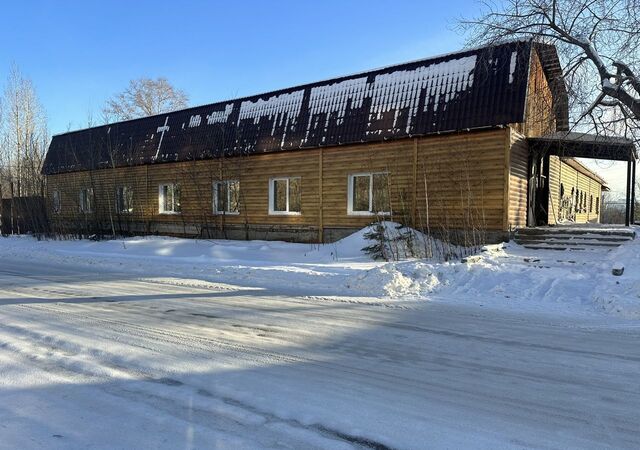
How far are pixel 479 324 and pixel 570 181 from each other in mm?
20504

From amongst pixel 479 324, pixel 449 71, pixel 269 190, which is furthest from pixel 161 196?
pixel 479 324

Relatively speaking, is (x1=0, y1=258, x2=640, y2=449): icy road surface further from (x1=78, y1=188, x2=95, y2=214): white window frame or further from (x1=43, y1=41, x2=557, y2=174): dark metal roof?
(x1=78, y1=188, x2=95, y2=214): white window frame

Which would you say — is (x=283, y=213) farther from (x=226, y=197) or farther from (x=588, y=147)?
(x=588, y=147)

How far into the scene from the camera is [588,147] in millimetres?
15805

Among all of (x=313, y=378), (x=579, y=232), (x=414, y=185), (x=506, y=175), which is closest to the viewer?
(x=313, y=378)

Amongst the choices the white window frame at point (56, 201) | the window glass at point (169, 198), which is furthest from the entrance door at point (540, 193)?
the white window frame at point (56, 201)

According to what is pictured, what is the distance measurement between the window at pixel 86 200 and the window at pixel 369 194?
51.0ft

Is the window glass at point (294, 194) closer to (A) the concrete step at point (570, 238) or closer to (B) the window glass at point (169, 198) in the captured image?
(B) the window glass at point (169, 198)

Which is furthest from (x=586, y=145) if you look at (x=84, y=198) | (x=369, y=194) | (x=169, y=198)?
(x=84, y=198)

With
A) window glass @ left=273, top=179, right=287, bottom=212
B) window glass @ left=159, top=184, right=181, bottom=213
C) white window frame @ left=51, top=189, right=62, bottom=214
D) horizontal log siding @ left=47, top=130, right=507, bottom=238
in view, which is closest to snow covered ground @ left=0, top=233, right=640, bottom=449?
horizontal log siding @ left=47, top=130, right=507, bottom=238

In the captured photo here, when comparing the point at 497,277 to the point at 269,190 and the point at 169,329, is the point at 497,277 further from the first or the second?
the point at 269,190

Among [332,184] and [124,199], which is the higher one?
[332,184]

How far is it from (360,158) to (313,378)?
12.3 m

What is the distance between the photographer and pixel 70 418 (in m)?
3.39
